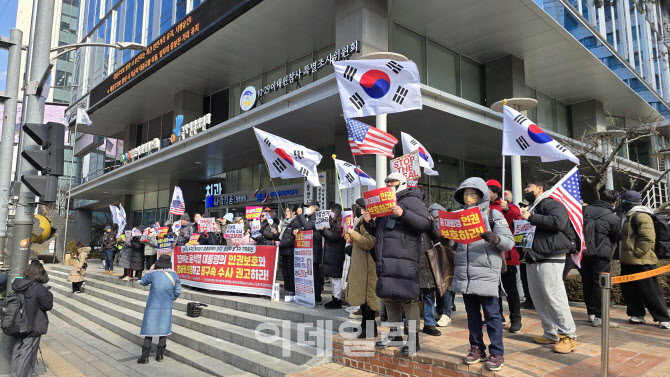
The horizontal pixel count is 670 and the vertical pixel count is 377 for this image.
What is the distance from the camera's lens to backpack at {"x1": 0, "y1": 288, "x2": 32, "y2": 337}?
19.2ft

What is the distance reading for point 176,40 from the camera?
17406mm

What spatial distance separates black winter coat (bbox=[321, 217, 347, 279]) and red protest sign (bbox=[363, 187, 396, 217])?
2.96 metres

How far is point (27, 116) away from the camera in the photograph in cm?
729

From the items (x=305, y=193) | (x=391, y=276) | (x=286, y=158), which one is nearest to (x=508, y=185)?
(x=305, y=193)

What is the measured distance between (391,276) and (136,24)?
81.4ft

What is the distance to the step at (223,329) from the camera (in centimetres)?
635

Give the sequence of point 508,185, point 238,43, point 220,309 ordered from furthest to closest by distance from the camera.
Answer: point 508,185, point 238,43, point 220,309

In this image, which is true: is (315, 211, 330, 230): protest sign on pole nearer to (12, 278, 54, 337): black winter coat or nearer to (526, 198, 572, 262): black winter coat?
(526, 198, 572, 262): black winter coat

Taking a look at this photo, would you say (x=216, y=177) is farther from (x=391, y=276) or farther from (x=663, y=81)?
(x=663, y=81)

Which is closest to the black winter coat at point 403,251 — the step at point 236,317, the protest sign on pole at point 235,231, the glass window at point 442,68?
the step at point 236,317

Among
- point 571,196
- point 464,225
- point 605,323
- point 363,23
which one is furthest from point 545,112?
point 605,323

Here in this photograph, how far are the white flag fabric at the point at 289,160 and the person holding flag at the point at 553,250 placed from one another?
4995mm

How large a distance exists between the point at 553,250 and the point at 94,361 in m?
7.94

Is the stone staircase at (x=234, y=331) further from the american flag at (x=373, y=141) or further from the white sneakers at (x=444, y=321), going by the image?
the american flag at (x=373, y=141)
